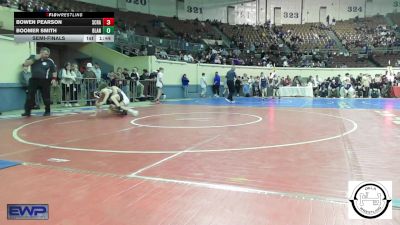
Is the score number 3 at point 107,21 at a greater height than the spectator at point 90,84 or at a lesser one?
greater

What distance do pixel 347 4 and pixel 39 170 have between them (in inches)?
1934

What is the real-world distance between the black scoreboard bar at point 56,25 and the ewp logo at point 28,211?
1141 centimetres

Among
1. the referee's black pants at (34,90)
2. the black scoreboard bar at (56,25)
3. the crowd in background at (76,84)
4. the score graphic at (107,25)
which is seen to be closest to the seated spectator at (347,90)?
the crowd in background at (76,84)

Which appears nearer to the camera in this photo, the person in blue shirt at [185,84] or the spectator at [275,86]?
the person in blue shirt at [185,84]

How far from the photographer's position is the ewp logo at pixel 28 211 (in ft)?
9.78

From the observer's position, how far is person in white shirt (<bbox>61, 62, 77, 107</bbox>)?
583 inches

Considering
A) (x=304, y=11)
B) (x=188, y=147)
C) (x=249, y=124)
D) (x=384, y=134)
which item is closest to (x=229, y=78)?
(x=249, y=124)

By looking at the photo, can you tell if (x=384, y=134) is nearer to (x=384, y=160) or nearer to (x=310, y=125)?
(x=310, y=125)

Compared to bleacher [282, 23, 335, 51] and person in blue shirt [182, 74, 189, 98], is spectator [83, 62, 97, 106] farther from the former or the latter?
bleacher [282, 23, 335, 51]

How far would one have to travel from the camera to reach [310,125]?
8.99m

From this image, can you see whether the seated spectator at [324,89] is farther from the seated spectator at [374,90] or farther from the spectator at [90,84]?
the spectator at [90,84]

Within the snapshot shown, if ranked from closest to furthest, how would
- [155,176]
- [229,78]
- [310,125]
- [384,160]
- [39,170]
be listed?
[155,176]
[39,170]
[384,160]
[310,125]
[229,78]

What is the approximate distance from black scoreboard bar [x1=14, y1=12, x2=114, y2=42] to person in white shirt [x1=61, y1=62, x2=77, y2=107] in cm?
151

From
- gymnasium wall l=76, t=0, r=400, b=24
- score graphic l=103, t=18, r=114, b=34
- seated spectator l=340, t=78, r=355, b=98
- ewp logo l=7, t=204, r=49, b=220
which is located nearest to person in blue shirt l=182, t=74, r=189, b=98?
score graphic l=103, t=18, r=114, b=34
